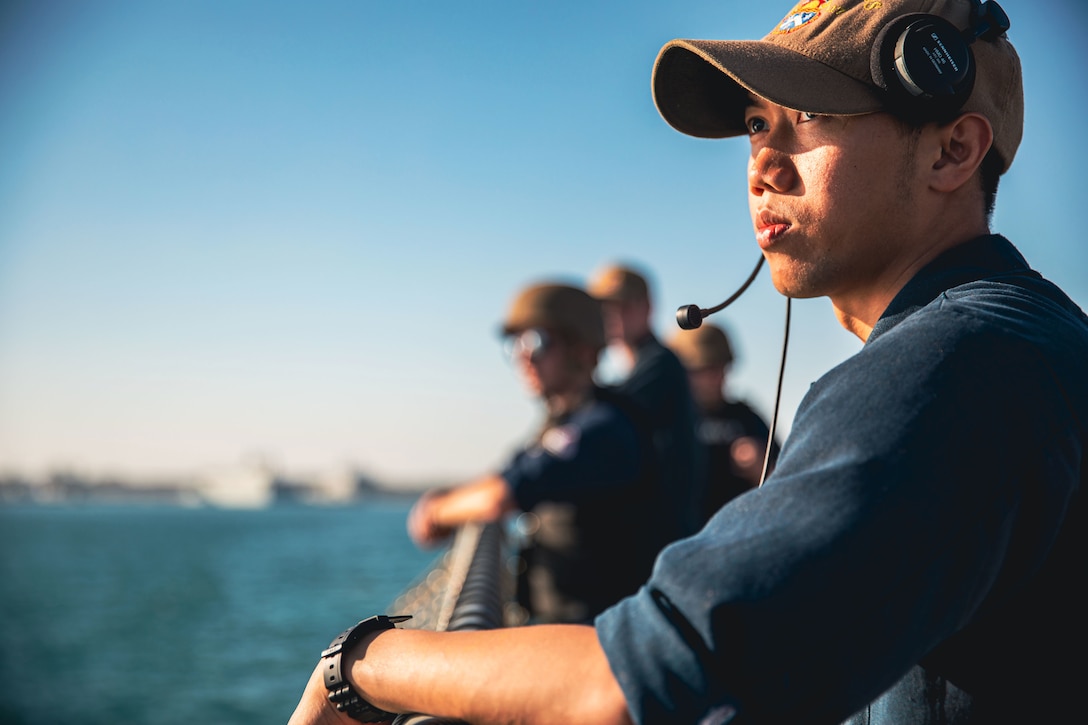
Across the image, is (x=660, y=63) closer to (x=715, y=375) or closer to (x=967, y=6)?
(x=967, y=6)

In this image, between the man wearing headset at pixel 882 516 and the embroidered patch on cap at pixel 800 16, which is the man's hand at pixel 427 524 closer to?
the man wearing headset at pixel 882 516

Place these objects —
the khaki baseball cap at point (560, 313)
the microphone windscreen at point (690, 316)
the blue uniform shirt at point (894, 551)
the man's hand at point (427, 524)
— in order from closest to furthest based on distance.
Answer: the blue uniform shirt at point (894, 551) → the microphone windscreen at point (690, 316) → the man's hand at point (427, 524) → the khaki baseball cap at point (560, 313)

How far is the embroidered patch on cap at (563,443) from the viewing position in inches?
136

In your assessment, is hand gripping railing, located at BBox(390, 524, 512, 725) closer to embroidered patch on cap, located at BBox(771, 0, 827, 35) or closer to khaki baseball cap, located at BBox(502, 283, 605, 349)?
khaki baseball cap, located at BBox(502, 283, 605, 349)

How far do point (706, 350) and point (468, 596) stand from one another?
4.51 metres

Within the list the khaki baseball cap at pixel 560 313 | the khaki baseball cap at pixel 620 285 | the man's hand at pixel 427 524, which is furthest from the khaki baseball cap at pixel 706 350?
the man's hand at pixel 427 524

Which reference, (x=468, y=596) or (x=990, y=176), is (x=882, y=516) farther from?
(x=468, y=596)

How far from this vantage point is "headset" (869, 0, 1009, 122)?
124 cm

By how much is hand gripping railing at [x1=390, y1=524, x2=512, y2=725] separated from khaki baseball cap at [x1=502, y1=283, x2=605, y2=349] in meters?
0.93

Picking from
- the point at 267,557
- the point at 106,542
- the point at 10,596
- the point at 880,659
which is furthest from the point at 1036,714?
the point at 106,542

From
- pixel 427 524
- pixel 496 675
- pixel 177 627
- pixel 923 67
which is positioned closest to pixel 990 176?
pixel 923 67

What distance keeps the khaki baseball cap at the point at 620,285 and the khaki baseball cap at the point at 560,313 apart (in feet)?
4.32

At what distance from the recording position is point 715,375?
6.54 m

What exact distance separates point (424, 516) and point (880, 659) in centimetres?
292
